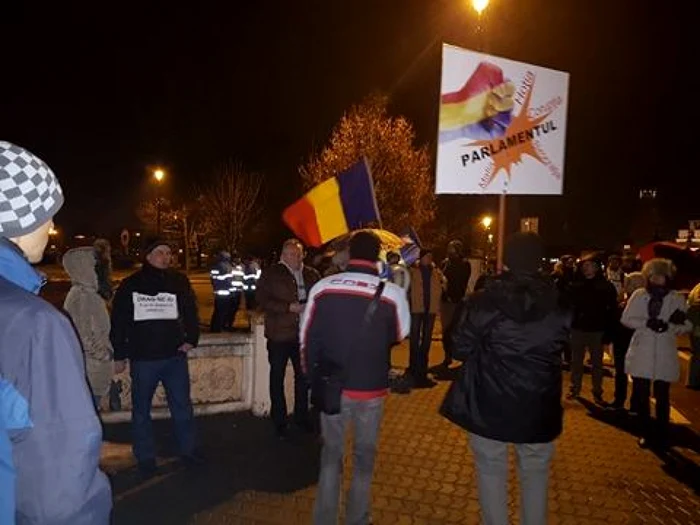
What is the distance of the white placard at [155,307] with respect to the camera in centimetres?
524

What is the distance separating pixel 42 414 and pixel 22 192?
2.13 ft

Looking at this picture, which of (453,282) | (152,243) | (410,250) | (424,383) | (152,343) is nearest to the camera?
(152,343)

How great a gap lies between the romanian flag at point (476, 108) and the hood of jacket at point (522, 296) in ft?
7.83

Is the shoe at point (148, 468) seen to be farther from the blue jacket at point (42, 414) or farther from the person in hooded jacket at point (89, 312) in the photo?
the blue jacket at point (42, 414)

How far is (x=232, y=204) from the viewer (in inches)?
1532

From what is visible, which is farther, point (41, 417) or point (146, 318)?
point (146, 318)

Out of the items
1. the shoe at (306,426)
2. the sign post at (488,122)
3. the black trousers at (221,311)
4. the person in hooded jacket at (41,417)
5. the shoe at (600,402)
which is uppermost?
the sign post at (488,122)

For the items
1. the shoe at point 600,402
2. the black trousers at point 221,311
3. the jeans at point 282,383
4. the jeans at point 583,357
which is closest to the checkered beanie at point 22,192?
the jeans at point 282,383

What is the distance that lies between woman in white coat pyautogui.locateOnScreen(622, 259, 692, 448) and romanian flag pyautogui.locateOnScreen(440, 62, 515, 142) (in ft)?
7.58

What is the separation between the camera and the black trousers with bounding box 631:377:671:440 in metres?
6.20

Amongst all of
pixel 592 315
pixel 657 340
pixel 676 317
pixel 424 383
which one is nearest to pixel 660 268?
pixel 676 317

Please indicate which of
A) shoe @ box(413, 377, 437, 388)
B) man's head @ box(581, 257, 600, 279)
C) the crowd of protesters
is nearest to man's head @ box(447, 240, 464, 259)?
the crowd of protesters

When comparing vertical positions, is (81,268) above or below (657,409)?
above

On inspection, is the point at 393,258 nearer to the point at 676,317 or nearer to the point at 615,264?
the point at 676,317
